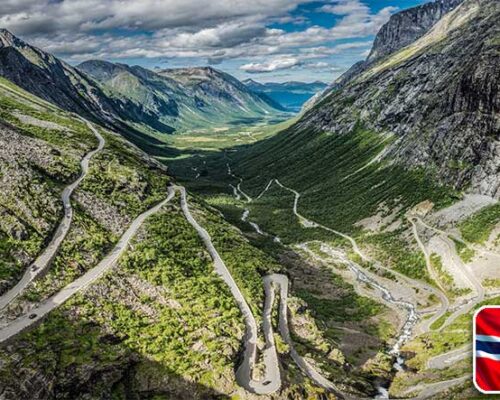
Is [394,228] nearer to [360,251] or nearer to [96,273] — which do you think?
[360,251]

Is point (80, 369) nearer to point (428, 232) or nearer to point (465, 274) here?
point (465, 274)

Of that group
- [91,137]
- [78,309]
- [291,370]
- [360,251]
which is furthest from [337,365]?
[91,137]

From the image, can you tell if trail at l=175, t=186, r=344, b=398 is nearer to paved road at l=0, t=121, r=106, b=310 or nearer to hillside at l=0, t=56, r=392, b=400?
hillside at l=0, t=56, r=392, b=400

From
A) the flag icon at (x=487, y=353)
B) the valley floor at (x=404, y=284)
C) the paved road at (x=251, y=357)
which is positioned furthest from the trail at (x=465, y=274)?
the flag icon at (x=487, y=353)

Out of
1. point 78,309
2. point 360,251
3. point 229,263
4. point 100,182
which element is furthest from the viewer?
point 360,251

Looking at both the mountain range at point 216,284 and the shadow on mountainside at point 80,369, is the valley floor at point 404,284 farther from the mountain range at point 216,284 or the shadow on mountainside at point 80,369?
the shadow on mountainside at point 80,369
